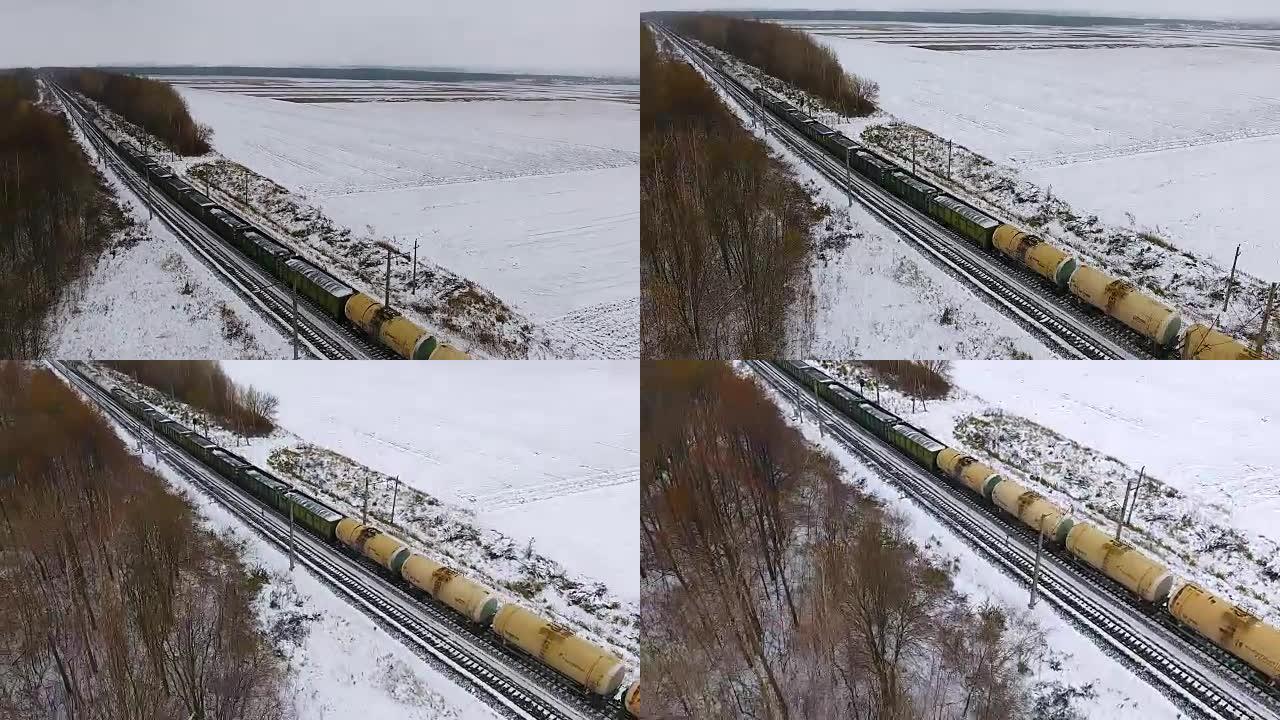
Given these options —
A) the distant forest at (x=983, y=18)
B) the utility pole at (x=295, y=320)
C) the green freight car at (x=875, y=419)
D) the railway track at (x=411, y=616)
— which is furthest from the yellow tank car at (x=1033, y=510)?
the utility pole at (x=295, y=320)

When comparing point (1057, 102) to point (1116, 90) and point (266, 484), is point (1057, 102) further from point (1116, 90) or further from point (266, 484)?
point (266, 484)

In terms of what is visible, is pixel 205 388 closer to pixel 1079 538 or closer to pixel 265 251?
pixel 265 251

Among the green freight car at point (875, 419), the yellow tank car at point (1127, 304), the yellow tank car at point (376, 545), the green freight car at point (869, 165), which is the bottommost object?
the yellow tank car at point (376, 545)

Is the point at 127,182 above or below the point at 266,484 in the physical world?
above

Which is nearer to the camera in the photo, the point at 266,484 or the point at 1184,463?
the point at 1184,463

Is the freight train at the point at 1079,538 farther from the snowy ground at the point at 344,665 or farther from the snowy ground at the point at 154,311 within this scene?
the snowy ground at the point at 154,311

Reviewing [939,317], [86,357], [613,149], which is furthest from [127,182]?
[939,317]

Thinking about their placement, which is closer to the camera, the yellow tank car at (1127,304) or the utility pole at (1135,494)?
the yellow tank car at (1127,304)
